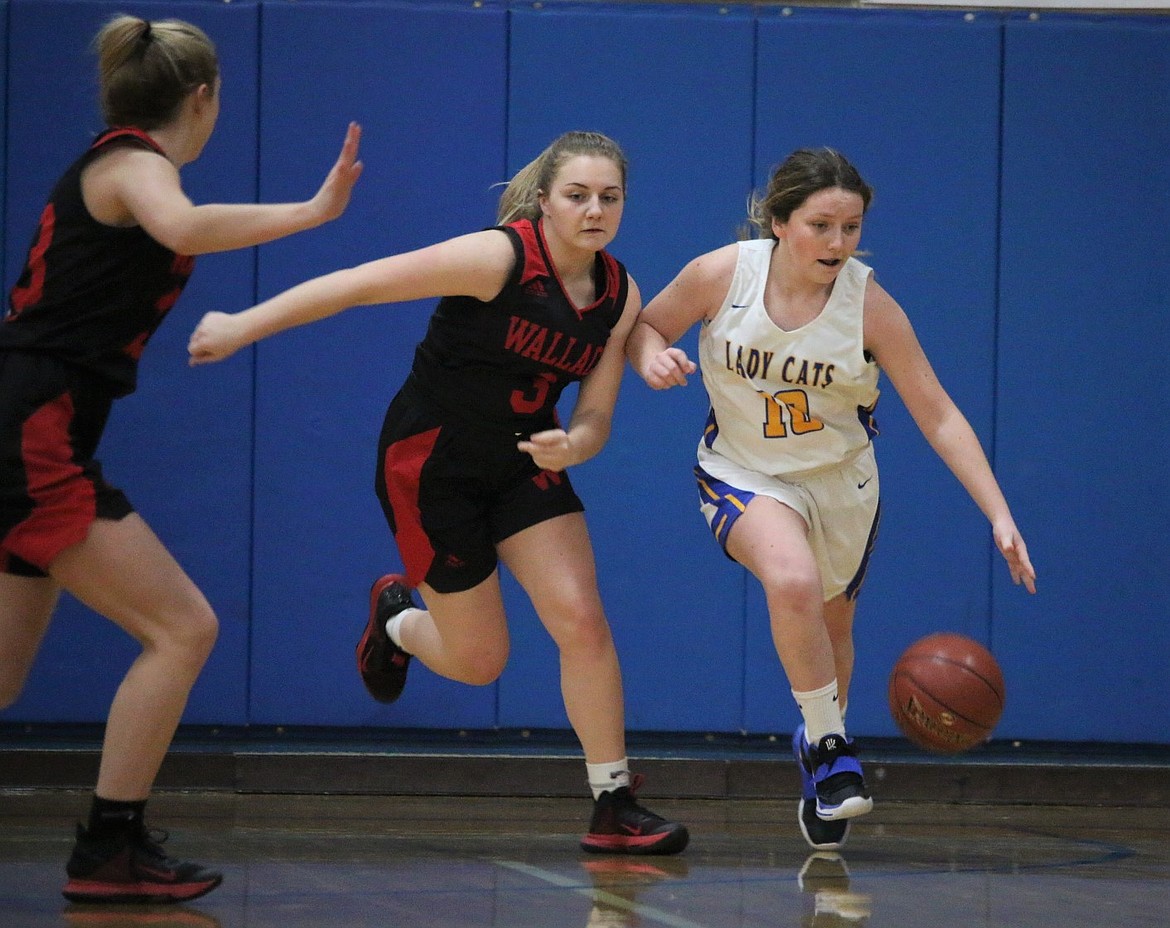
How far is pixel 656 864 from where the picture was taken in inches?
142

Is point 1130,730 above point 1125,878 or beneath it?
above

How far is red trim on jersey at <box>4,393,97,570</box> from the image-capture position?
2.87 m

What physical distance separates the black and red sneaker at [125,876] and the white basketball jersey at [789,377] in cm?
Answer: 173

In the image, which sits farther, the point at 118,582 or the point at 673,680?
the point at 673,680

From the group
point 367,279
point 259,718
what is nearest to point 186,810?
point 259,718

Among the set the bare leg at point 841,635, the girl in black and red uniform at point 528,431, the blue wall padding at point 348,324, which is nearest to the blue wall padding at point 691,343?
the blue wall padding at point 348,324

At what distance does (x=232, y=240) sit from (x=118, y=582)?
68 centimetres

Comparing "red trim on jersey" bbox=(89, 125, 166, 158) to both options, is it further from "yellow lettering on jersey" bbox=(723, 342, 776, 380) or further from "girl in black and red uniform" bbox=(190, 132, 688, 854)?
"yellow lettering on jersey" bbox=(723, 342, 776, 380)

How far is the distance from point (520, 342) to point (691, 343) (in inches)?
78.2

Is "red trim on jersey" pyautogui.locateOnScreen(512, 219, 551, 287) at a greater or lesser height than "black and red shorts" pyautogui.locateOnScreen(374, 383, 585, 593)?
greater

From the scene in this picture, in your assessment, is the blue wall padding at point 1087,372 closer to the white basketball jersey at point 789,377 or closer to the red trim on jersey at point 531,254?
the white basketball jersey at point 789,377

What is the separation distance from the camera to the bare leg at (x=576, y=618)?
12.0ft

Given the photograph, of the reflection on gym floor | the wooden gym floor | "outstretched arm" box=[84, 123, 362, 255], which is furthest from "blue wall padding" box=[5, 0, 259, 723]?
"outstretched arm" box=[84, 123, 362, 255]

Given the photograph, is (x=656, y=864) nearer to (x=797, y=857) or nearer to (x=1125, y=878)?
(x=797, y=857)
